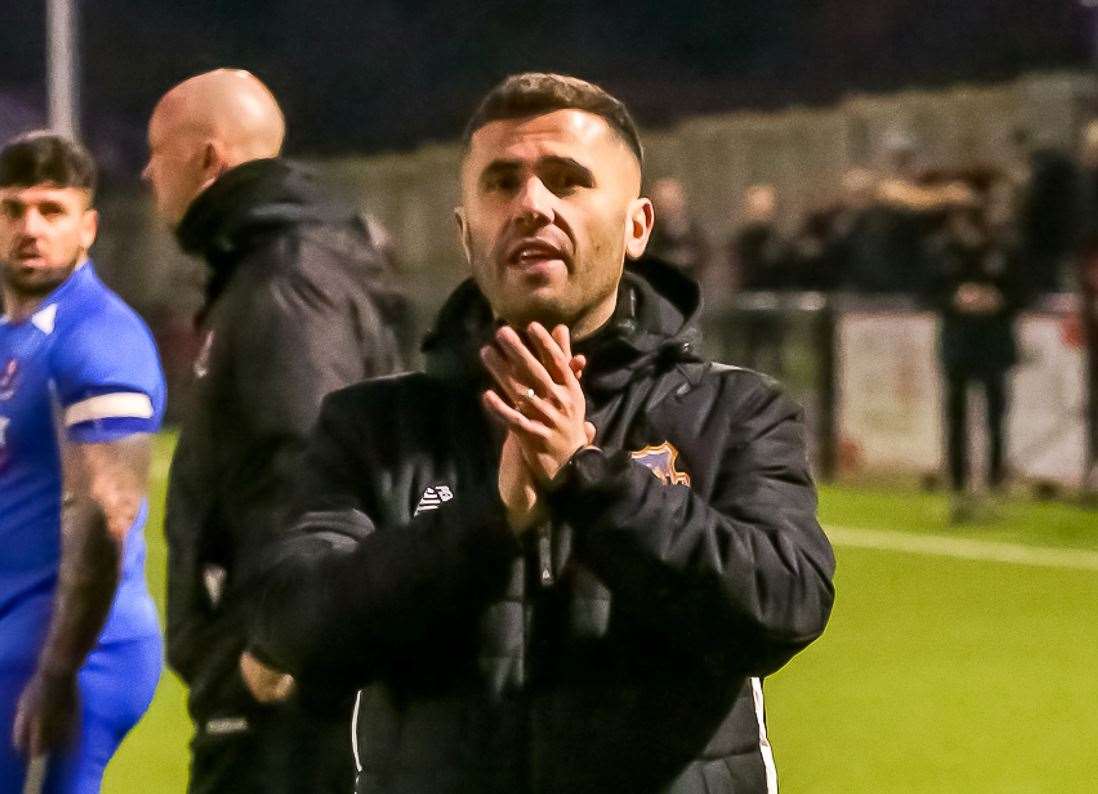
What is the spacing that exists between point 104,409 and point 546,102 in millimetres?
2098

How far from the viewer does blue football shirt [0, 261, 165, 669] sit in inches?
186

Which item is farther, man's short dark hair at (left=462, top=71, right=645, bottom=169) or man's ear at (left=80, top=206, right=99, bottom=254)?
man's ear at (left=80, top=206, right=99, bottom=254)

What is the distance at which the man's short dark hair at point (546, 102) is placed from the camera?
2.88 m

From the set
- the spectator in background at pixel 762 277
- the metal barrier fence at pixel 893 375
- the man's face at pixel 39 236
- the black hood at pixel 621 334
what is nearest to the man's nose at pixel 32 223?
the man's face at pixel 39 236

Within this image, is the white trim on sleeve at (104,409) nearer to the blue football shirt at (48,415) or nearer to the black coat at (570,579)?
the blue football shirt at (48,415)

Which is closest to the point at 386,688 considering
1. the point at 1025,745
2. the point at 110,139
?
the point at 1025,745

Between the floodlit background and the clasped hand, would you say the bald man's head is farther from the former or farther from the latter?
the clasped hand

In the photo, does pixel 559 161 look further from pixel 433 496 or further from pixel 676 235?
pixel 676 235

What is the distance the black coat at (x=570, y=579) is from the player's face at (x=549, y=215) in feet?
0.36

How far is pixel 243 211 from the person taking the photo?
471cm

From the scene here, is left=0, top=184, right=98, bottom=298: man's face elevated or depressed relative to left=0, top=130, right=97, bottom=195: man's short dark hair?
depressed

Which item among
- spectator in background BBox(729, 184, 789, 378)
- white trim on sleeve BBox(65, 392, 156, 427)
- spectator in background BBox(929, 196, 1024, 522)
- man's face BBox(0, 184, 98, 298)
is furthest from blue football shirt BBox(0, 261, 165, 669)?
spectator in background BBox(729, 184, 789, 378)

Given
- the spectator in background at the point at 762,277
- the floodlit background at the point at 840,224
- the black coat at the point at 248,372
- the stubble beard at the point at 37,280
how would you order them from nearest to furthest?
1. the black coat at the point at 248,372
2. the stubble beard at the point at 37,280
3. the floodlit background at the point at 840,224
4. the spectator in background at the point at 762,277

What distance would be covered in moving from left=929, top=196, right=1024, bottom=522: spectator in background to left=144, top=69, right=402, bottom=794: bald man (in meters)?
10.0
